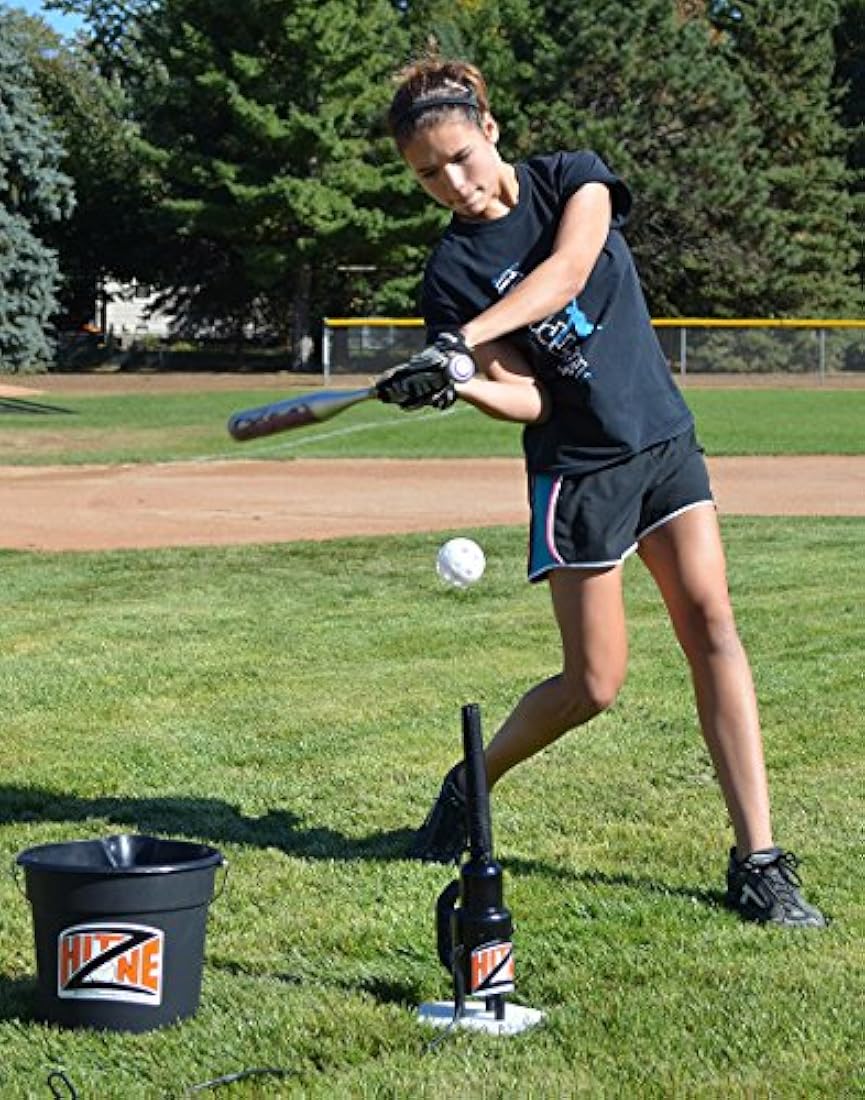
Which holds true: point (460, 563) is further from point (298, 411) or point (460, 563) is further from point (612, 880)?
point (298, 411)

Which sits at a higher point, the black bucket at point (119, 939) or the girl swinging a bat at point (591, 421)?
the girl swinging a bat at point (591, 421)

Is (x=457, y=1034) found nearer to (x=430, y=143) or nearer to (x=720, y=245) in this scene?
(x=430, y=143)

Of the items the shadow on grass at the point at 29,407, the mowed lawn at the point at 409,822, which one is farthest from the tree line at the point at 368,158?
the mowed lawn at the point at 409,822

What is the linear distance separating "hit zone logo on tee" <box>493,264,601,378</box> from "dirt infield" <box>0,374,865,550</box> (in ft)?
30.9

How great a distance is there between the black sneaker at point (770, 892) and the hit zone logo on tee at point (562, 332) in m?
1.32

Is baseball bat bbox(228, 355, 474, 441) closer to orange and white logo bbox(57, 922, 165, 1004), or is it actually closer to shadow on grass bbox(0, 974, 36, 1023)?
orange and white logo bbox(57, 922, 165, 1004)

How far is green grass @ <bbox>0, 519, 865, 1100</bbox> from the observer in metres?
3.78

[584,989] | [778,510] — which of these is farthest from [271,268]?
[584,989]

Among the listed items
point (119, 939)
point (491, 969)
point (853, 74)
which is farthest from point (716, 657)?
point (853, 74)

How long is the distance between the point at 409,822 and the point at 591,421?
5.21 feet

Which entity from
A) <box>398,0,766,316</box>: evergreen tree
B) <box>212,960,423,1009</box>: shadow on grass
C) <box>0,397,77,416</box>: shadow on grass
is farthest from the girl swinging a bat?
<box>398,0,766,316</box>: evergreen tree

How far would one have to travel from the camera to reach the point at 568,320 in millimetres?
4785

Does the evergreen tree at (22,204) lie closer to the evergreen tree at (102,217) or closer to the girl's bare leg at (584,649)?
the evergreen tree at (102,217)

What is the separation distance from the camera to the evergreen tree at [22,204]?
42.4 metres
